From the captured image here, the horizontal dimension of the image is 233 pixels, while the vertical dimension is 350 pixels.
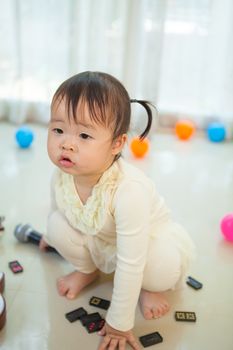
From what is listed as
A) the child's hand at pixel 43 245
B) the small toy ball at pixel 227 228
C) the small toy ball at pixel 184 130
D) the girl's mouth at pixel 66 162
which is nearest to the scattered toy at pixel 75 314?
the child's hand at pixel 43 245

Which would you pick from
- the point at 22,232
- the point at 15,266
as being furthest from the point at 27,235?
the point at 15,266

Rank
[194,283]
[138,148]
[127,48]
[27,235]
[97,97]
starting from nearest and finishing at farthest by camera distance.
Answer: [97,97] → [194,283] → [27,235] → [138,148] → [127,48]

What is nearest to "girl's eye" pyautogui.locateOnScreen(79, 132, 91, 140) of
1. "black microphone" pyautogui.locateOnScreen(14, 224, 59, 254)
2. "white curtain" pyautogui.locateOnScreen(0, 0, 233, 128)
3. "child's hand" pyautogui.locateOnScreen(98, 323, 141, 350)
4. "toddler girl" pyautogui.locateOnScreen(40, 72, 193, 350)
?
"toddler girl" pyautogui.locateOnScreen(40, 72, 193, 350)

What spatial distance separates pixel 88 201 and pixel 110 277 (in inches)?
11.4

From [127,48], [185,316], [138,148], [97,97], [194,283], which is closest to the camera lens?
[97,97]

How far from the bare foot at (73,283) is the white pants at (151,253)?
0.9 inches

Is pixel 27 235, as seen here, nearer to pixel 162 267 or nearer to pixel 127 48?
pixel 162 267

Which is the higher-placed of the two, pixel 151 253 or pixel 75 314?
pixel 151 253

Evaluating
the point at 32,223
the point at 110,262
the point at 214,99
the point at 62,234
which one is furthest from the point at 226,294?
the point at 214,99

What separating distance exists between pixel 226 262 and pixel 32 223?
1.93 feet

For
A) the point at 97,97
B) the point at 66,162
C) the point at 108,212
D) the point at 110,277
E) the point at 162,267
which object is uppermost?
the point at 97,97

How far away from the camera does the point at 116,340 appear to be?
2.97 ft

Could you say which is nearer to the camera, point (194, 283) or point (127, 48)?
point (194, 283)

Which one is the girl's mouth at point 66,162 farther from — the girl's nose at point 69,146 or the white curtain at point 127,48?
the white curtain at point 127,48
